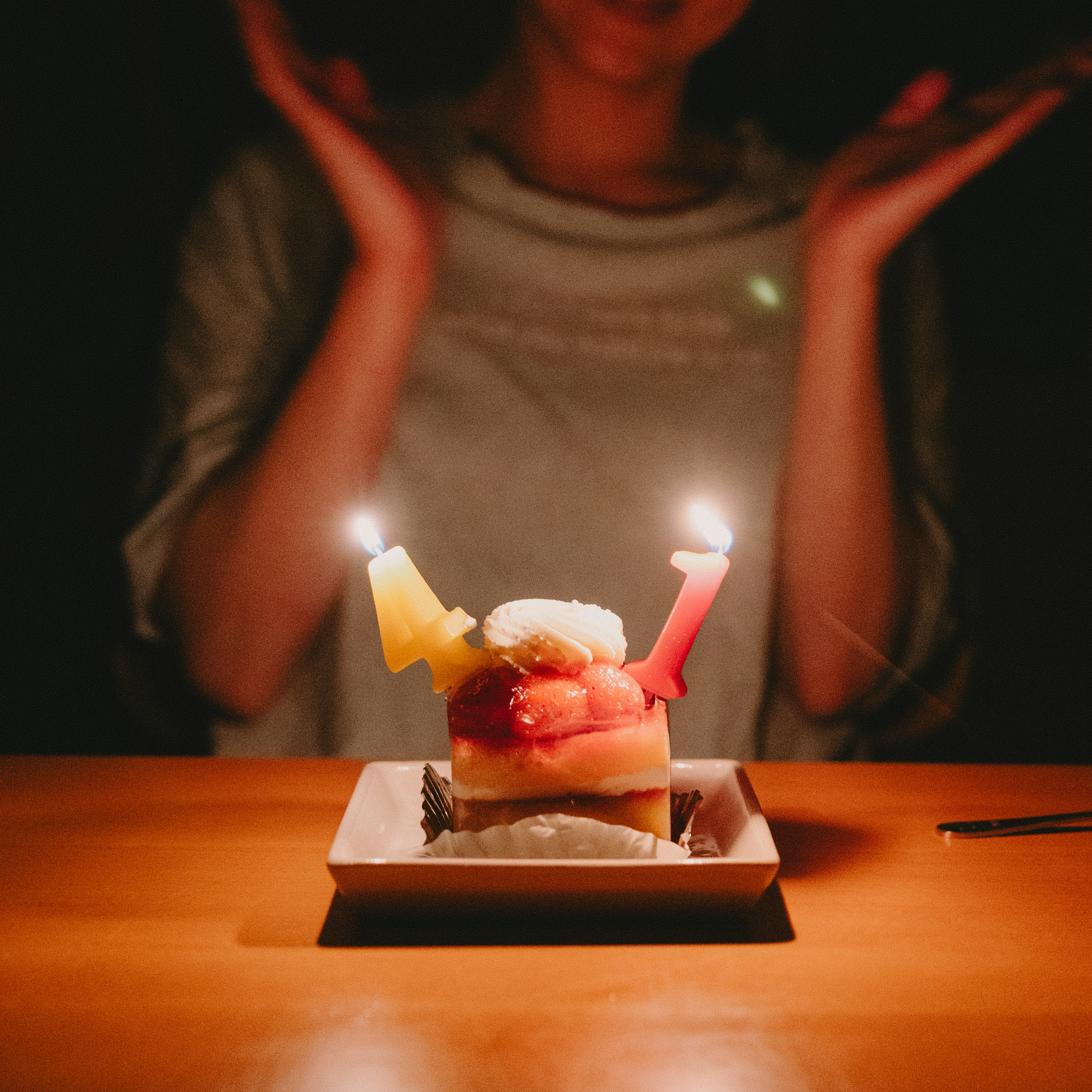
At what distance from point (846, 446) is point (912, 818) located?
2.17 feet

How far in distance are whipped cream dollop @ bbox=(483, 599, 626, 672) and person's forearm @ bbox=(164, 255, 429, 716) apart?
632 millimetres

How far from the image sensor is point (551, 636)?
A: 3.19 feet

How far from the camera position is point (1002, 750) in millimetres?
1663

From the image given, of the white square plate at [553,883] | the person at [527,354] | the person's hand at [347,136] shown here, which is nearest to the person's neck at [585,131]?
the person at [527,354]

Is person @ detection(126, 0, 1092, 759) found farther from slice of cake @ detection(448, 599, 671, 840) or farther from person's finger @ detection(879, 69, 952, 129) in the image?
slice of cake @ detection(448, 599, 671, 840)

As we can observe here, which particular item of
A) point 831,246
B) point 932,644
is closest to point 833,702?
point 932,644

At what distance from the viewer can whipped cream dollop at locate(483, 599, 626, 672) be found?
975mm

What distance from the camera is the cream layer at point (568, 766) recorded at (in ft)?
3.05

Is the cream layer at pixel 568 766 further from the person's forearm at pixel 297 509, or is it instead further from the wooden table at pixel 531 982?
the person's forearm at pixel 297 509

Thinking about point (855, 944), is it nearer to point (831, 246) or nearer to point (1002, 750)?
point (1002, 750)

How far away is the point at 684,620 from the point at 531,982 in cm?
38

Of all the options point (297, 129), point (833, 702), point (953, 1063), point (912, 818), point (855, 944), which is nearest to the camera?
point (953, 1063)

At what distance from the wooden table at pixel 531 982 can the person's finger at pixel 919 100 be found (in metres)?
1.16

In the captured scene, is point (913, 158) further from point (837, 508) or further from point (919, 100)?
point (837, 508)
